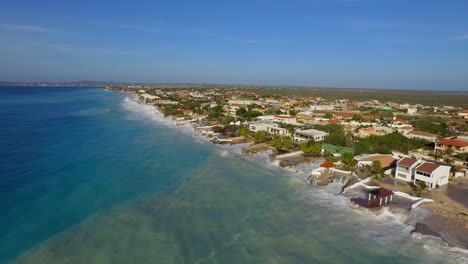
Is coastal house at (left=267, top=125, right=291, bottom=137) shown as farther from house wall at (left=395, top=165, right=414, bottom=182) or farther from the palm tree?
the palm tree

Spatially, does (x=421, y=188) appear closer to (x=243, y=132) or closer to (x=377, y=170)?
(x=377, y=170)

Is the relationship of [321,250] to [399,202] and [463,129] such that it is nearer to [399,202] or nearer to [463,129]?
[399,202]

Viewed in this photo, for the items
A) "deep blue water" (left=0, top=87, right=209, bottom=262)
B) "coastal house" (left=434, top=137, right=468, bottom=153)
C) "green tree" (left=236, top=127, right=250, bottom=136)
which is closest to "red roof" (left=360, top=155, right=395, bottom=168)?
"coastal house" (left=434, top=137, right=468, bottom=153)

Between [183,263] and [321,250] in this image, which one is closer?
[183,263]

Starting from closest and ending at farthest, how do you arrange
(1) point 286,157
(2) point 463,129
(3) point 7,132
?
1. (1) point 286,157
2. (3) point 7,132
3. (2) point 463,129

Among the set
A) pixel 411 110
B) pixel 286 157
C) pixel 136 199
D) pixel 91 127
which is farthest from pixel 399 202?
pixel 411 110

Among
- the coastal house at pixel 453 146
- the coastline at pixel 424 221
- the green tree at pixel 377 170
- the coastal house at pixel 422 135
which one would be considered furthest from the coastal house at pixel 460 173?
the coastal house at pixel 422 135

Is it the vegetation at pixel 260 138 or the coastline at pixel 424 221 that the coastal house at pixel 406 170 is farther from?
the vegetation at pixel 260 138
